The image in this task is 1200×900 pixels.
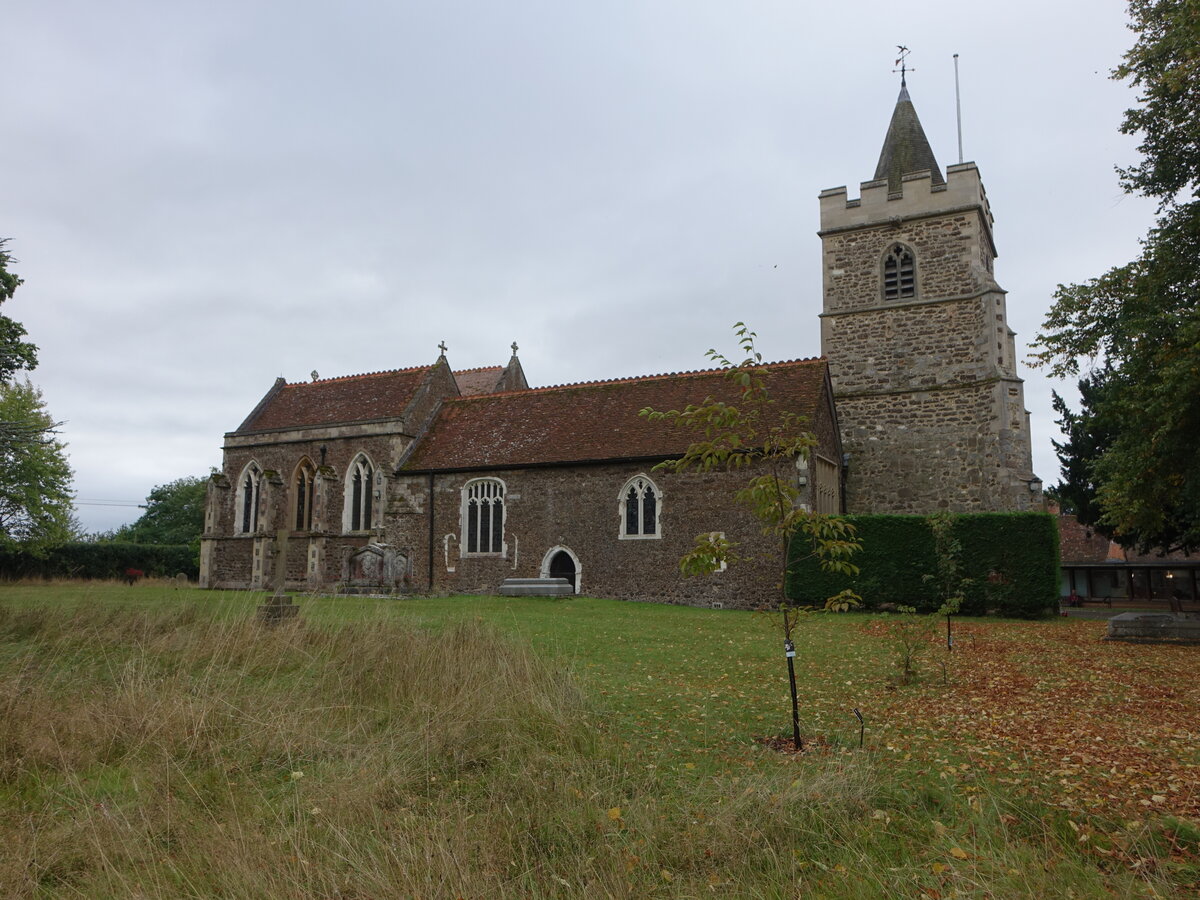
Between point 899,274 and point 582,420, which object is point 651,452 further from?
point 899,274

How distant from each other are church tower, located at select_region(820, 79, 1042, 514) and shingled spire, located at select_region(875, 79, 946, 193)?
5cm

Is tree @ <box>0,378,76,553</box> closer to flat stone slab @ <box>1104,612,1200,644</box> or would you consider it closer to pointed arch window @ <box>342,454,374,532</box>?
pointed arch window @ <box>342,454,374,532</box>

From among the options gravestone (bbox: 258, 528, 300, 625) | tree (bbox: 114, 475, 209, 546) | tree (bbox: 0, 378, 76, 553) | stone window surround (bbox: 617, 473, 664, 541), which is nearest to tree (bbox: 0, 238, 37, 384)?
gravestone (bbox: 258, 528, 300, 625)

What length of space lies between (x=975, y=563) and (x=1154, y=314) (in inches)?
273

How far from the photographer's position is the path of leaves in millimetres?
5133

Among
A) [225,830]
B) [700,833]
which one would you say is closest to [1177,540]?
[700,833]

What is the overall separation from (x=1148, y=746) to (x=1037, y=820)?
2590mm

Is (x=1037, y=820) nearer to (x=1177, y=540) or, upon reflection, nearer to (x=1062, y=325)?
(x=1062, y=325)

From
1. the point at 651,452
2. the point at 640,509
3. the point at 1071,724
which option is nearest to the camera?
Result: the point at 1071,724

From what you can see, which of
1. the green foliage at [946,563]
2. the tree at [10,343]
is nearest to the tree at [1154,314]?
the green foliage at [946,563]

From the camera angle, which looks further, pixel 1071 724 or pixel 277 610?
pixel 277 610

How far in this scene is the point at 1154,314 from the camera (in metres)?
13.0

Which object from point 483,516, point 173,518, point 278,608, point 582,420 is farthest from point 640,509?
point 173,518

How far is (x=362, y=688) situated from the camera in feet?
24.7
